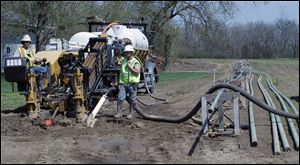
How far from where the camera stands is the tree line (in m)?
24.9

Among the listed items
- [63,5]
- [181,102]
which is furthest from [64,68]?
[63,5]

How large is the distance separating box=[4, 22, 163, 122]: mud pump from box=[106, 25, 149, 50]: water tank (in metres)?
0.04

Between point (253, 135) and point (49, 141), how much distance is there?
3729 millimetres

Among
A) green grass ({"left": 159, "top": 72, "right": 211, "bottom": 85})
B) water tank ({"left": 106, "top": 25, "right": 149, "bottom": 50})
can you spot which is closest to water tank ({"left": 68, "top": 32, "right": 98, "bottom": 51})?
water tank ({"left": 106, "top": 25, "right": 149, "bottom": 50})

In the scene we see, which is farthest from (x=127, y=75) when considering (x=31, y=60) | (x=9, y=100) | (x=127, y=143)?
(x=9, y=100)

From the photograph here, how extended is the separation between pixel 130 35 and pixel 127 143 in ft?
30.4

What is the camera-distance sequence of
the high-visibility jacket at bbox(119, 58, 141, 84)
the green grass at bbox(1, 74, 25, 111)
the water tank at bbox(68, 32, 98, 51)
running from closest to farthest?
the high-visibility jacket at bbox(119, 58, 141, 84), the green grass at bbox(1, 74, 25, 111), the water tank at bbox(68, 32, 98, 51)

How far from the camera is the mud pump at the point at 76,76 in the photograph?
1295 cm

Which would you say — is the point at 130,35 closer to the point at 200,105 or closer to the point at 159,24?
the point at 200,105

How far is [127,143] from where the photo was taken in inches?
406

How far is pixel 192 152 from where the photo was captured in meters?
9.44

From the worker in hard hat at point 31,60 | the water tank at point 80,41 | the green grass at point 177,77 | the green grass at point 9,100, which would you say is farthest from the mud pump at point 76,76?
the green grass at point 177,77

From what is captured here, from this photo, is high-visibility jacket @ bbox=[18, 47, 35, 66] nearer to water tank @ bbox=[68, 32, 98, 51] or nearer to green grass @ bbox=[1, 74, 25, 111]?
green grass @ bbox=[1, 74, 25, 111]

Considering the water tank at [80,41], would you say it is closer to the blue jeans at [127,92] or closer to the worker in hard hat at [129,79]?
the worker in hard hat at [129,79]
